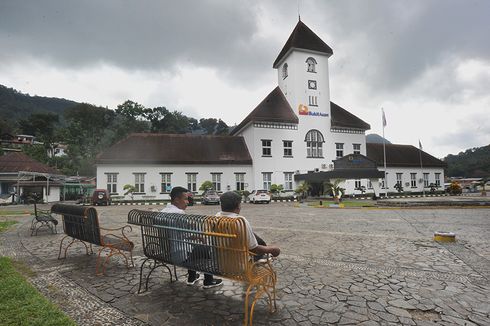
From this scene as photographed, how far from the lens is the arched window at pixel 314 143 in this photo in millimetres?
32625

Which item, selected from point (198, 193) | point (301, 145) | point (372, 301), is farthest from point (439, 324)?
point (301, 145)

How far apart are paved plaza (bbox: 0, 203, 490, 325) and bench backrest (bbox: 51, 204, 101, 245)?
56 cm

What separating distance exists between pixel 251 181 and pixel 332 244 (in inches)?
945

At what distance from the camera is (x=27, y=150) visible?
51.2 metres

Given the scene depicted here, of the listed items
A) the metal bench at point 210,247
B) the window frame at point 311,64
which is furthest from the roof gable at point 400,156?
the metal bench at point 210,247

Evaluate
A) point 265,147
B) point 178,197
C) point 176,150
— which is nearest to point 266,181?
point 265,147

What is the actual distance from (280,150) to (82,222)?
88.5 feet

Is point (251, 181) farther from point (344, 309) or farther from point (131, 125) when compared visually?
point (131, 125)

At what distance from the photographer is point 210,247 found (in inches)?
137

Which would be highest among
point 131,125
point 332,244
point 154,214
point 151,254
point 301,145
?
point 131,125

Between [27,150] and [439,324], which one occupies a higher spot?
[27,150]

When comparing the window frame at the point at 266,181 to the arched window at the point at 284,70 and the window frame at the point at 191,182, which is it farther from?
the arched window at the point at 284,70

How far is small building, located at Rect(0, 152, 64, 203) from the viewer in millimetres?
31812

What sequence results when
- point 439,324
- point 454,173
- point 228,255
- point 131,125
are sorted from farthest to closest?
1. point 454,173
2. point 131,125
3. point 228,255
4. point 439,324
